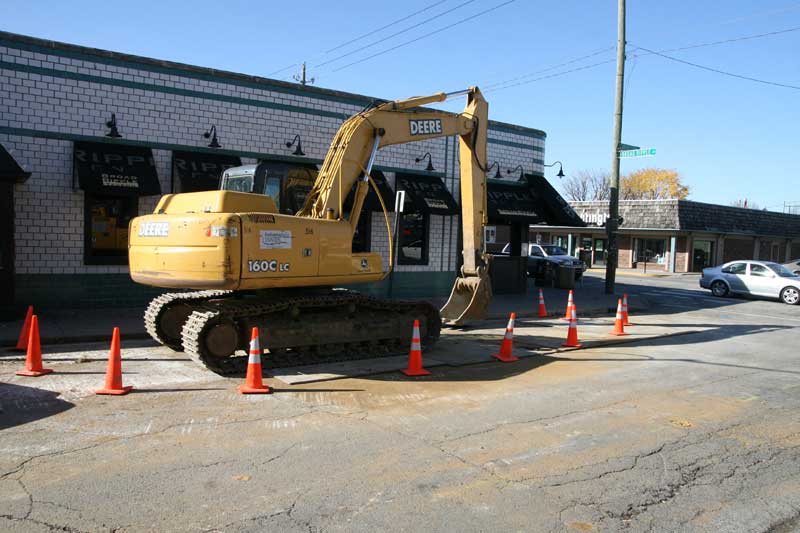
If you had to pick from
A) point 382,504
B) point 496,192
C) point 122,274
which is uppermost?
point 496,192

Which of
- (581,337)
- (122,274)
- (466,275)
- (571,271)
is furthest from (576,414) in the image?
(571,271)

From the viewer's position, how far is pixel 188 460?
539cm

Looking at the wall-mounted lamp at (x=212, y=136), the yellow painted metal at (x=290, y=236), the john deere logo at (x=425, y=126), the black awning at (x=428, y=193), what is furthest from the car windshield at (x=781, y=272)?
the wall-mounted lamp at (x=212, y=136)

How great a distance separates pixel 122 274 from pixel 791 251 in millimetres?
49510

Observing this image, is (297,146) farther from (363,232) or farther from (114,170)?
(114,170)

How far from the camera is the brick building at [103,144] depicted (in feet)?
42.8

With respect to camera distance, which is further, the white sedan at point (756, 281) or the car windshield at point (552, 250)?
the car windshield at point (552, 250)

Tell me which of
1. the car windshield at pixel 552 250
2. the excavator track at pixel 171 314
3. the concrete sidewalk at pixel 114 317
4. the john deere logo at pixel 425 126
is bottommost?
the concrete sidewalk at pixel 114 317

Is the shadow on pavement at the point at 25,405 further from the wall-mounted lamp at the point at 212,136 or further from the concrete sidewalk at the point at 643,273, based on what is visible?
the concrete sidewalk at the point at 643,273

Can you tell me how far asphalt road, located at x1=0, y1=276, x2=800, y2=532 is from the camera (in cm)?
447

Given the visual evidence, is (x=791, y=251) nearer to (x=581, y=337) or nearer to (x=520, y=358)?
(x=581, y=337)

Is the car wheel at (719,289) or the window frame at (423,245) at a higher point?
the window frame at (423,245)

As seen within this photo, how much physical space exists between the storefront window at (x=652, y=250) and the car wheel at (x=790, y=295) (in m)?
17.8

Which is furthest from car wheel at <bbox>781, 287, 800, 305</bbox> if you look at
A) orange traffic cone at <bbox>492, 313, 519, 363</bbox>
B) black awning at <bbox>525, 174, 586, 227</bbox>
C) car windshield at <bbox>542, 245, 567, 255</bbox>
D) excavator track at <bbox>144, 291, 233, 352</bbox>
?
excavator track at <bbox>144, 291, 233, 352</bbox>
